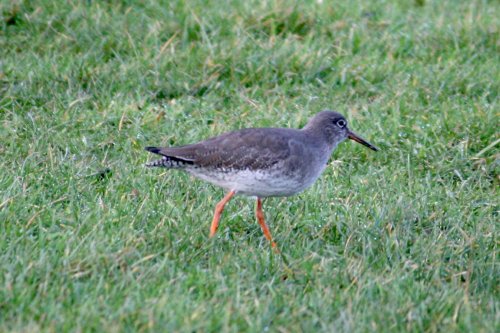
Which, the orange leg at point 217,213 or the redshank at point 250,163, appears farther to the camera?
the redshank at point 250,163

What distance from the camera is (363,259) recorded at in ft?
18.2

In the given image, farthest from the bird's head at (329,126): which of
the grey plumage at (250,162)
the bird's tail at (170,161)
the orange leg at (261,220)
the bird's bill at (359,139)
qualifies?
the bird's tail at (170,161)

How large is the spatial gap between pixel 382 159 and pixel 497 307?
244 cm

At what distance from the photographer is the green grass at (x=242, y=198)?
486 centimetres

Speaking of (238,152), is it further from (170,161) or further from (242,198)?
(242,198)

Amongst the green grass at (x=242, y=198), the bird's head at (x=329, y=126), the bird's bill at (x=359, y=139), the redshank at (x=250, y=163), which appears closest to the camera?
the green grass at (x=242, y=198)

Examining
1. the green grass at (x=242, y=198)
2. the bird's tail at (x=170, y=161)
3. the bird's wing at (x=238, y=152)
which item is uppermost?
the bird's wing at (x=238, y=152)

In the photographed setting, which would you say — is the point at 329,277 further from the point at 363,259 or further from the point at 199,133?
the point at 199,133

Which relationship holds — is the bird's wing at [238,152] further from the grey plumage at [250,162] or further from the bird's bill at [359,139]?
the bird's bill at [359,139]

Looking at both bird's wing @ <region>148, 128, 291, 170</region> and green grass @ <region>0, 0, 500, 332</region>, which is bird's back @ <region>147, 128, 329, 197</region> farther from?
green grass @ <region>0, 0, 500, 332</region>

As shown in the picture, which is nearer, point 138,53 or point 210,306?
point 210,306

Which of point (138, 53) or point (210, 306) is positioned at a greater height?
point (210, 306)

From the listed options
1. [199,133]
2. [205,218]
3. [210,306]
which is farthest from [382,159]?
[210,306]

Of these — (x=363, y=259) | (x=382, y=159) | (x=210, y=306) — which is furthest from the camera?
(x=382, y=159)
